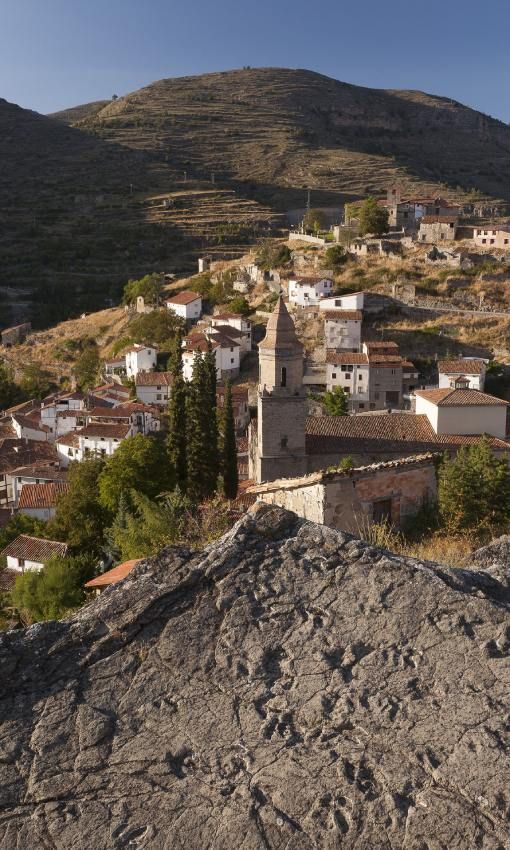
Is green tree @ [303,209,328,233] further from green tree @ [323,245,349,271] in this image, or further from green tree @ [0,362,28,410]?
green tree @ [0,362,28,410]

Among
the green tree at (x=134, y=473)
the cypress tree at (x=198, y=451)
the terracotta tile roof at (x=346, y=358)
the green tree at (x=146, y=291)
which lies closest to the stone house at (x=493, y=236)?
the terracotta tile roof at (x=346, y=358)

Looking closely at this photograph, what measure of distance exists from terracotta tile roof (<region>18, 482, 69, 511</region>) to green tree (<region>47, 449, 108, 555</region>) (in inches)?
114

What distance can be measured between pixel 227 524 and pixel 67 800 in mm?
6996

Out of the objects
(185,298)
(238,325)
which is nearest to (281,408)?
(238,325)

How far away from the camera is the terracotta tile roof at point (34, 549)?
2361 cm

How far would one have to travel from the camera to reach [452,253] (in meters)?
→ 49.7

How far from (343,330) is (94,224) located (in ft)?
154

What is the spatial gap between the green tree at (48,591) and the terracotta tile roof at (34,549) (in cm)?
347

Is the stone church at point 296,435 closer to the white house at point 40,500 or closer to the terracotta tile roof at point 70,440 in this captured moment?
the white house at point 40,500

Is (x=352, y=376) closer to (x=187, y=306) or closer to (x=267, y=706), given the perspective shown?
(x=187, y=306)

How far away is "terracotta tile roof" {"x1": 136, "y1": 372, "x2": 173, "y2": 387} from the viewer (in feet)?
134

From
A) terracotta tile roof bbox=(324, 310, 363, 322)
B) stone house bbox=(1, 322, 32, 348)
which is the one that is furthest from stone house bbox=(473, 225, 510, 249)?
stone house bbox=(1, 322, 32, 348)

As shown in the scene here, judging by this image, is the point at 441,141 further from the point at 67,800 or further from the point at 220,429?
the point at 67,800

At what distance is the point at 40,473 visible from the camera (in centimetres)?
3403
